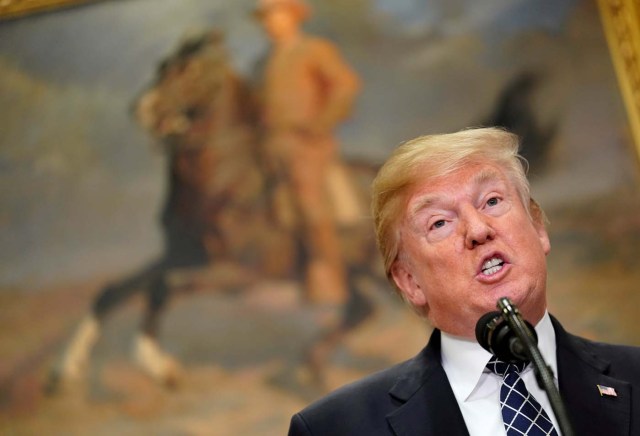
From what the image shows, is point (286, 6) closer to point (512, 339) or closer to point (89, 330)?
point (89, 330)

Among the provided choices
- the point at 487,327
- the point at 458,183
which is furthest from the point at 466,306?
the point at 487,327

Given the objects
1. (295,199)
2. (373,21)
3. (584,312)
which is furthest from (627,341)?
(373,21)

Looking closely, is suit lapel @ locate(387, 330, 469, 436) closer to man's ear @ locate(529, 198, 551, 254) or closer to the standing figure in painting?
man's ear @ locate(529, 198, 551, 254)

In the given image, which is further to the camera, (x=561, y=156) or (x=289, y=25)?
(x=289, y=25)

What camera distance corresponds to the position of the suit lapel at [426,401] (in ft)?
7.95

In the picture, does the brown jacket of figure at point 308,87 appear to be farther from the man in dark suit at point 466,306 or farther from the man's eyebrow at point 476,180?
the man's eyebrow at point 476,180

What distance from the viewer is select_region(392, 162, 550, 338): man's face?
7.89ft

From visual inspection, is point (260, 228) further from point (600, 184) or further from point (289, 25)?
point (600, 184)

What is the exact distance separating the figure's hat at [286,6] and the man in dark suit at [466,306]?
15.1 ft

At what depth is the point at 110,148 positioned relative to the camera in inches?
280

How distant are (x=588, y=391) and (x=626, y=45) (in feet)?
15.7

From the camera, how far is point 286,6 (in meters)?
7.17

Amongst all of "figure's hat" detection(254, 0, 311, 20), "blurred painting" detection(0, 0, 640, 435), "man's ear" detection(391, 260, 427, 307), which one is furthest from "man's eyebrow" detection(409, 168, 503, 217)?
"figure's hat" detection(254, 0, 311, 20)

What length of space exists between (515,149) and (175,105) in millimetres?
4734
